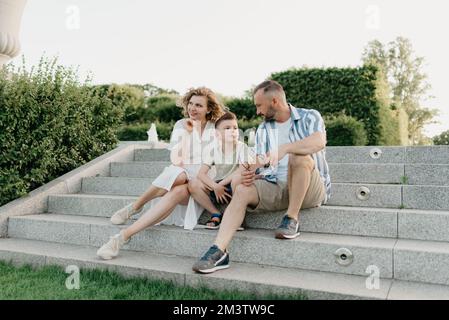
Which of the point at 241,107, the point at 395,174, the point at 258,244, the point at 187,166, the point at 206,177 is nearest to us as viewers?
the point at 258,244

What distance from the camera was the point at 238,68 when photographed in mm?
17172

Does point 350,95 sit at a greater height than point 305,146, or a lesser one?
greater

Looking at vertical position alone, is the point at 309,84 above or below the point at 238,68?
below

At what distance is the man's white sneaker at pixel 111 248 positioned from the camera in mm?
3180

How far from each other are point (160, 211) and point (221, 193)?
1.63 feet

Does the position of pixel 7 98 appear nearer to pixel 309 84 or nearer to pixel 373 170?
→ pixel 373 170

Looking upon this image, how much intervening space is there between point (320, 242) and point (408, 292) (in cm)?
64

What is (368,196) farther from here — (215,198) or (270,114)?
(215,198)

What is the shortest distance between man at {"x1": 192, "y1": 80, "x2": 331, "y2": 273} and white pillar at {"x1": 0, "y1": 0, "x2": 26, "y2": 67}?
15.6 ft

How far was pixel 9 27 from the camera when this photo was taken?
21.0 ft

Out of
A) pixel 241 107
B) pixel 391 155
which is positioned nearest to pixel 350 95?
pixel 241 107

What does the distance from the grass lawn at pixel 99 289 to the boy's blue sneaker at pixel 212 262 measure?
0.13m

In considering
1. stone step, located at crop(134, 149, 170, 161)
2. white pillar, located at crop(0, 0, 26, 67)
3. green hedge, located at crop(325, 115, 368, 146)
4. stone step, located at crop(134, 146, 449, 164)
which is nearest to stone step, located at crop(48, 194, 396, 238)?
stone step, located at crop(134, 146, 449, 164)
